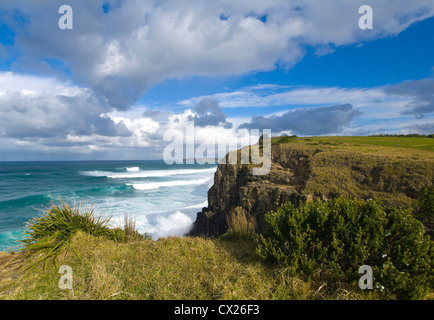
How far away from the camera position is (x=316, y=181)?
12.9 metres

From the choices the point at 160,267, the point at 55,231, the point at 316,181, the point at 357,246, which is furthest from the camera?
the point at 316,181

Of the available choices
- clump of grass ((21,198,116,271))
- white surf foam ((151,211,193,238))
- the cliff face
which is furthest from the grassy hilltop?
white surf foam ((151,211,193,238))

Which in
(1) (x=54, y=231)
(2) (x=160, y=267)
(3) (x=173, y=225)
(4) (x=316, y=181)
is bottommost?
(3) (x=173, y=225)

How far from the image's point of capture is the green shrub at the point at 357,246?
128 inches

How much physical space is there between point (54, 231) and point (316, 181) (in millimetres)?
12561

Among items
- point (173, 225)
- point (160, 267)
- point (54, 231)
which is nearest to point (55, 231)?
point (54, 231)

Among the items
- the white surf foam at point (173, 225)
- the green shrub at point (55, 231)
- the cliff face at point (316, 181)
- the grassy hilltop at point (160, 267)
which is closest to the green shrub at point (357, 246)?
the grassy hilltop at point (160, 267)

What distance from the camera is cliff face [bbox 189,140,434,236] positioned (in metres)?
11.4

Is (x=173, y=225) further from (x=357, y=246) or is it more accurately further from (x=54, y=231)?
(x=357, y=246)

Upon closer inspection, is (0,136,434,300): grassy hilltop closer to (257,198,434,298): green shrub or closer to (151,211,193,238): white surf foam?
(257,198,434,298): green shrub
